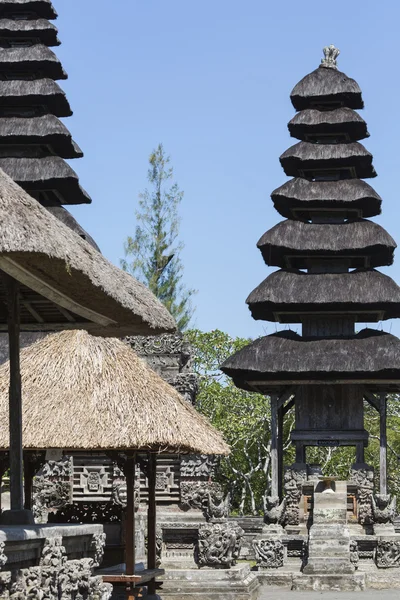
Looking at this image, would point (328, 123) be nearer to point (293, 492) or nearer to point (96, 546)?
point (293, 492)

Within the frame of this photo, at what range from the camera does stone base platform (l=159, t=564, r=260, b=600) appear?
18.1 meters

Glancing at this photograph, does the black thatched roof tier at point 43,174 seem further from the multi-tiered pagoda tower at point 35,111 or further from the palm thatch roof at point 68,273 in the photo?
the palm thatch roof at point 68,273

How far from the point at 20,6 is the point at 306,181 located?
8.26 m

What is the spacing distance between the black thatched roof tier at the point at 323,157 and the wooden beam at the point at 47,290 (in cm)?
1985

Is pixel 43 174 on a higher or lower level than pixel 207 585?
higher

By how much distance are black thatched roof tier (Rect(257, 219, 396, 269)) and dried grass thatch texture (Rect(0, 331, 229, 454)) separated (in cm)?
1436

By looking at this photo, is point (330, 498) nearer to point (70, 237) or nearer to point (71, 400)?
point (71, 400)

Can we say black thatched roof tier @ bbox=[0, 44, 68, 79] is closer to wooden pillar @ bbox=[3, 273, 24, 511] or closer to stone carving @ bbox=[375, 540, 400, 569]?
stone carving @ bbox=[375, 540, 400, 569]

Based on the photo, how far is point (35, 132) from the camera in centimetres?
3047

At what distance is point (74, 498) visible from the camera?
23094 mm

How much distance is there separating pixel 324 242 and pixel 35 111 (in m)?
7.86

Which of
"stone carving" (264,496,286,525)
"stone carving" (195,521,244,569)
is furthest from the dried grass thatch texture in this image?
"stone carving" (264,496,286,525)

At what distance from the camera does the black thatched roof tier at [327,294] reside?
28719 mm

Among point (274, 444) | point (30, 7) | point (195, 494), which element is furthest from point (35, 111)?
point (195, 494)
